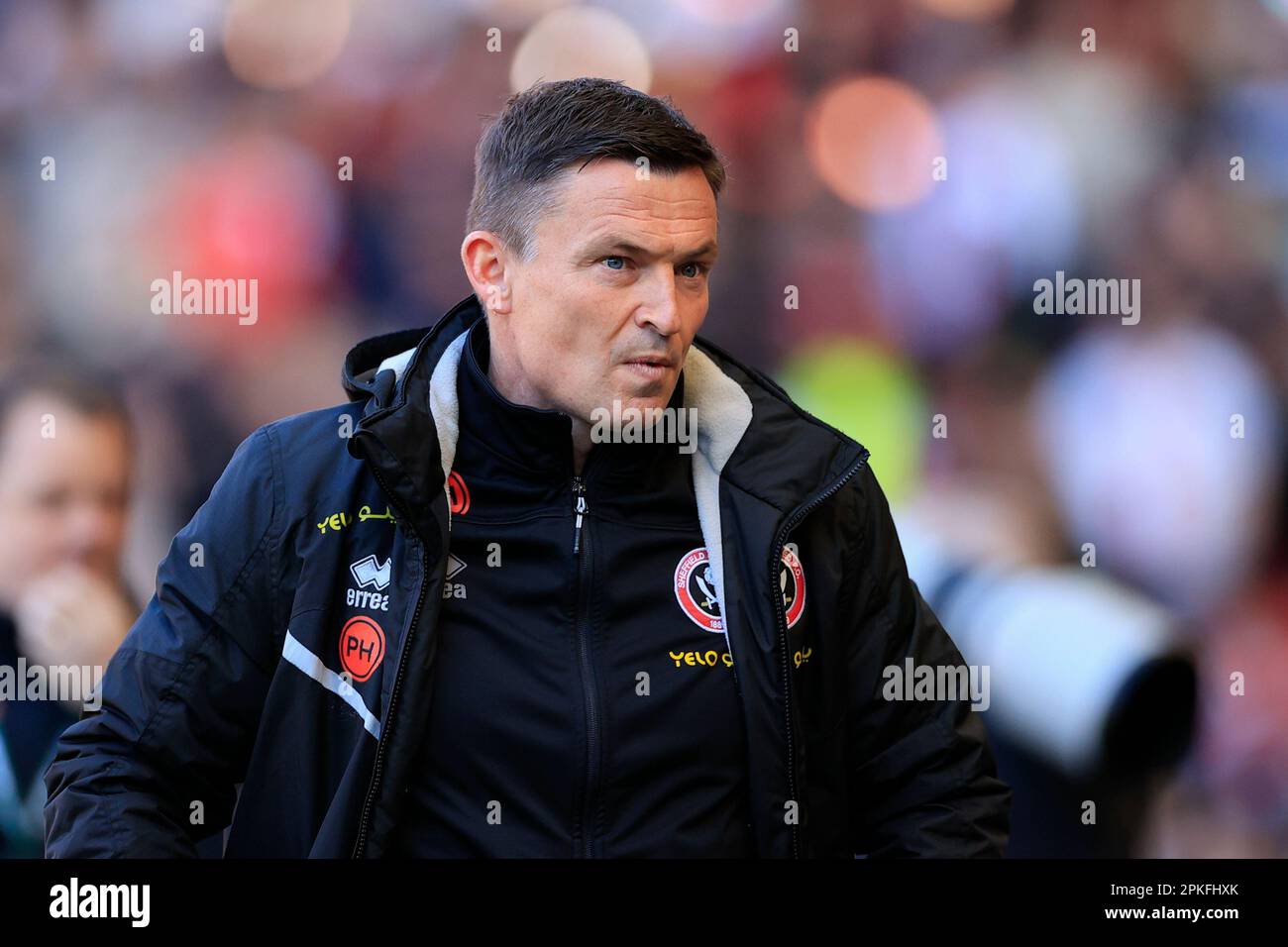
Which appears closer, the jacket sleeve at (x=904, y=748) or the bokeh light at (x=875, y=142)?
the jacket sleeve at (x=904, y=748)

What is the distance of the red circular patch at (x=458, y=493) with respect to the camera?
1.68 metres

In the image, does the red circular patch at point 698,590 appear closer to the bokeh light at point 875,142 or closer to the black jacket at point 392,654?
the black jacket at point 392,654

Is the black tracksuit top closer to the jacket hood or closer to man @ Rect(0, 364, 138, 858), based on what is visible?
the jacket hood

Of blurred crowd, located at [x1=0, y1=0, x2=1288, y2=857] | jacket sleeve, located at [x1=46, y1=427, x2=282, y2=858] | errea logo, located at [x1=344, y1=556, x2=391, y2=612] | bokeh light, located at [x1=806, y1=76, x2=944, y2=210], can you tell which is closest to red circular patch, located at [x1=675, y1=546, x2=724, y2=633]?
errea logo, located at [x1=344, y1=556, x2=391, y2=612]

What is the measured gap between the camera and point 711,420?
5.82ft

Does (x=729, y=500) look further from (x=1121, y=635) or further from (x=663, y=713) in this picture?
(x=1121, y=635)

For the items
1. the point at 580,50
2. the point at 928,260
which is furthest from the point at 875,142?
the point at 580,50

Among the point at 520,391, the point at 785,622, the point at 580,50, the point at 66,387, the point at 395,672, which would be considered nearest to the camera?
the point at 395,672

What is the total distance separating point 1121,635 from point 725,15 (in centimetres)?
152

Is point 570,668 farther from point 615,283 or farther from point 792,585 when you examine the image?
point 615,283

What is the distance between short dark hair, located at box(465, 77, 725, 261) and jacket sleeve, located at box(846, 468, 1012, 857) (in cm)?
56

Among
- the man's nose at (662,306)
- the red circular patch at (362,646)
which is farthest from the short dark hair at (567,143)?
the red circular patch at (362,646)

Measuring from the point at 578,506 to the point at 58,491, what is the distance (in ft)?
4.42

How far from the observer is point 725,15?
2.63 m
